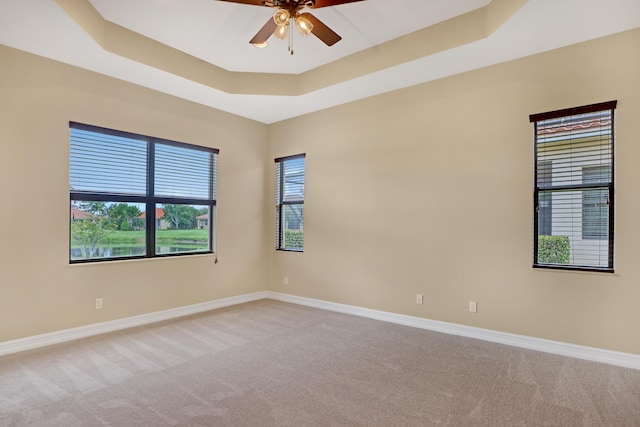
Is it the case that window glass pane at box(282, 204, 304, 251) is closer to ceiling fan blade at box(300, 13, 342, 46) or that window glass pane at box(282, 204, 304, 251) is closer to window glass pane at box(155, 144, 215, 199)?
window glass pane at box(155, 144, 215, 199)

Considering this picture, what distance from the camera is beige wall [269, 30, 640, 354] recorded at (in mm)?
3113

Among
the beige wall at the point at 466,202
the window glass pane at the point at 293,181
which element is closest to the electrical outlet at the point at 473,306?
the beige wall at the point at 466,202

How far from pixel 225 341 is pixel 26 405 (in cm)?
166

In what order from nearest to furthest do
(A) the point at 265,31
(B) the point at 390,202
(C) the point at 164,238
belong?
(A) the point at 265,31
(B) the point at 390,202
(C) the point at 164,238

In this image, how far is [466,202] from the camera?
3908 mm

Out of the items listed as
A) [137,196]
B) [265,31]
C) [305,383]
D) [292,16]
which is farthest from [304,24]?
[137,196]

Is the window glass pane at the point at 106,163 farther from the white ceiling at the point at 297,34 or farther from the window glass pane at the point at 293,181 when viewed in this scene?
the window glass pane at the point at 293,181

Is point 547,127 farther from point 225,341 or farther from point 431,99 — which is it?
point 225,341

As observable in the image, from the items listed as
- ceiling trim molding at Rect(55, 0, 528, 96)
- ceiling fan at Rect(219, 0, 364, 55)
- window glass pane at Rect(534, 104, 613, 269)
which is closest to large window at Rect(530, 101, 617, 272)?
window glass pane at Rect(534, 104, 613, 269)

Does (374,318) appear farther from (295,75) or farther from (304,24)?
(304,24)

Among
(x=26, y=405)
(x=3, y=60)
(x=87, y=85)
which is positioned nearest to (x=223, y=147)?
(x=87, y=85)

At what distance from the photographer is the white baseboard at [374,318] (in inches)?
124

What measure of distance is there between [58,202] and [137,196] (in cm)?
84

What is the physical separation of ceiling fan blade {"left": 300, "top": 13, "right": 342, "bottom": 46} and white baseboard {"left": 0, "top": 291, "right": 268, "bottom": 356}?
3824 mm
